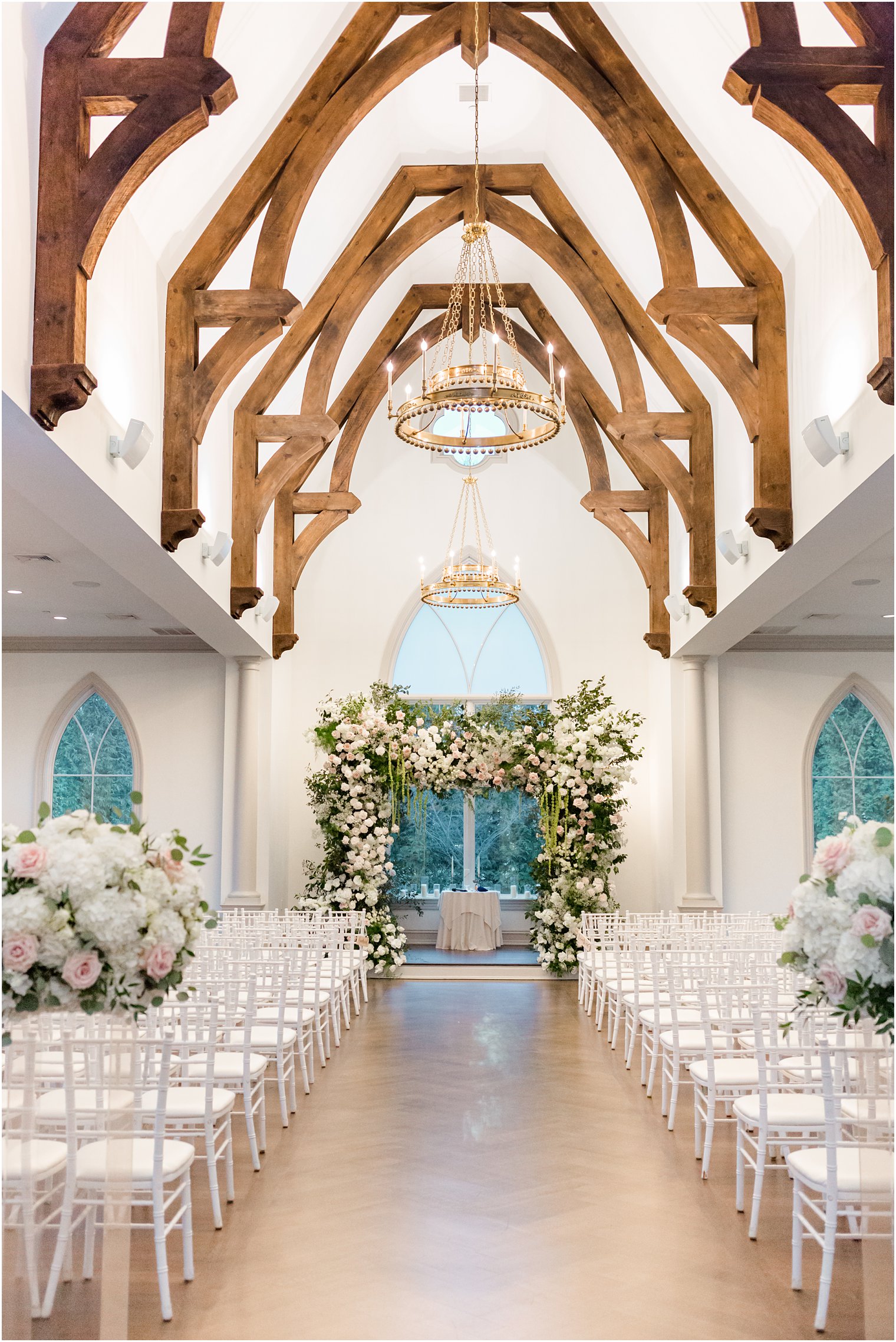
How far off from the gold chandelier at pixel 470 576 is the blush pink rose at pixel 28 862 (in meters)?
7.75

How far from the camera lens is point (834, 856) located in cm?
319

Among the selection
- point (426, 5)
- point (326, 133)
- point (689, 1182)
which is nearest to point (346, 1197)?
point (689, 1182)

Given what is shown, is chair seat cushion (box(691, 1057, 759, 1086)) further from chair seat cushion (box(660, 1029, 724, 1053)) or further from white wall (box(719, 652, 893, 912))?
white wall (box(719, 652, 893, 912))

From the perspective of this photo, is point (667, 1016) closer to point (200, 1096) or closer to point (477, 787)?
point (200, 1096)

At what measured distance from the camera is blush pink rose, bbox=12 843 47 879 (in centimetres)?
303

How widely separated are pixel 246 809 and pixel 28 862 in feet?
30.8

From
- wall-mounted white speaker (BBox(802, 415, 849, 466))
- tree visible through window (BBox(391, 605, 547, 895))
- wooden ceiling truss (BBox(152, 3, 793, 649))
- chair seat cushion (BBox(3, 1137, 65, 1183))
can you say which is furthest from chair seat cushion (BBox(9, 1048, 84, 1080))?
tree visible through window (BBox(391, 605, 547, 895))

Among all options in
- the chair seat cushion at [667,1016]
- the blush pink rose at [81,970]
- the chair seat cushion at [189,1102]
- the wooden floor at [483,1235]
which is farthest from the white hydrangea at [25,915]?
the chair seat cushion at [667,1016]

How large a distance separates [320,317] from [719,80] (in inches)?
158

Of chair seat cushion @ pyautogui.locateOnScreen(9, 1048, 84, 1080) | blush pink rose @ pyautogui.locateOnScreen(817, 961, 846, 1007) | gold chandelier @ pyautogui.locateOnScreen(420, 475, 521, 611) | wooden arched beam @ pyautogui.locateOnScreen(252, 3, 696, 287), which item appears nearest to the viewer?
blush pink rose @ pyautogui.locateOnScreen(817, 961, 846, 1007)

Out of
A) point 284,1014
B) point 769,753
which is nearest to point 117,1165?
point 284,1014

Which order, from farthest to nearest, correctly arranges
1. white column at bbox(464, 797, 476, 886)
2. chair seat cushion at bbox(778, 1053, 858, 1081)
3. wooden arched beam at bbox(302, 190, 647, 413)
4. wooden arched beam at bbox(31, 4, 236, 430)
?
white column at bbox(464, 797, 476, 886) → wooden arched beam at bbox(302, 190, 647, 413) → wooden arched beam at bbox(31, 4, 236, 430) → chair seat cushion at bbox(778, 1053, 858, 1081)

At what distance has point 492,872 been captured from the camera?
15.2 metres

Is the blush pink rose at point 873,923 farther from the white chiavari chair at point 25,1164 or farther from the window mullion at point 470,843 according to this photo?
the window mullion at point 470,843
